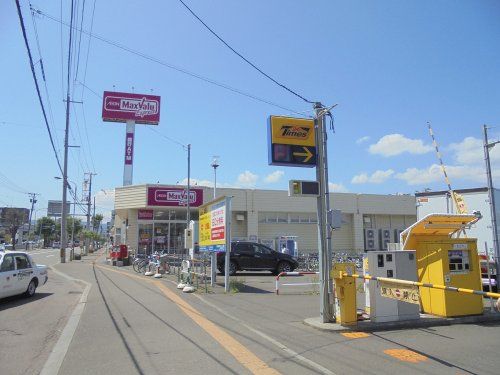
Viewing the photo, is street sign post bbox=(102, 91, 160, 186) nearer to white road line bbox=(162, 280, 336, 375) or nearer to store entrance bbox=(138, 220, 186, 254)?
store entrance bbox=(138, 220, 186, 254)

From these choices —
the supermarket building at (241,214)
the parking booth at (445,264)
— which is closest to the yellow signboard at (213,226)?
the parking booth at (445,264)

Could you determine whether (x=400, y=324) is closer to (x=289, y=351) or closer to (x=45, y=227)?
(x=289, y=351)

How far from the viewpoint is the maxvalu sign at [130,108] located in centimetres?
4509

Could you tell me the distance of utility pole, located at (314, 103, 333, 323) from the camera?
31.3 ft

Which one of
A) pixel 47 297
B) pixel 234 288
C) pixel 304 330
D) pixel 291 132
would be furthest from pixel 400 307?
pixel 47 297

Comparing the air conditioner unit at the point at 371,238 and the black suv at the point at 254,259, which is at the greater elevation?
the air conditioner unit at the point at 371,238

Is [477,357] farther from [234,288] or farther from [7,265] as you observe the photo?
Result: [7,265]

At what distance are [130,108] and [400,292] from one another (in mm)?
41572

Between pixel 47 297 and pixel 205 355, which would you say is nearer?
pixel 205 355

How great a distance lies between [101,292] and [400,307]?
32.0ft

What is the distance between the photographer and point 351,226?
37406 millimetres

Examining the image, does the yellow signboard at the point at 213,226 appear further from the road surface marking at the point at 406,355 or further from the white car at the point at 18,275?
the road surface marking at the point at 406,355

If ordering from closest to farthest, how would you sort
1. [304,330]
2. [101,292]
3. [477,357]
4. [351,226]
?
[477,357] < [304,330] < [101,292] < [351,226]

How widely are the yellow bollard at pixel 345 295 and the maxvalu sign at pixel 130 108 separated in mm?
39712
